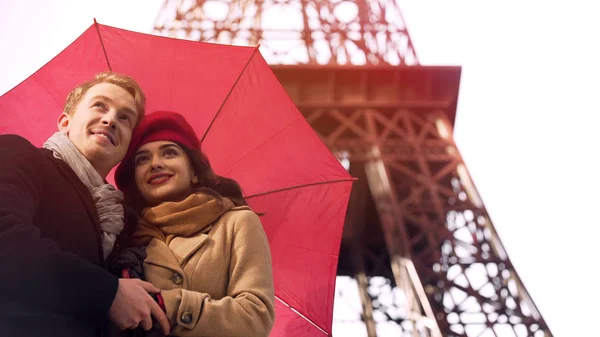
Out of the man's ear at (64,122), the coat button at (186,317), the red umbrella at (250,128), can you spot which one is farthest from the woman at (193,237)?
the red umbrella at (250,128)

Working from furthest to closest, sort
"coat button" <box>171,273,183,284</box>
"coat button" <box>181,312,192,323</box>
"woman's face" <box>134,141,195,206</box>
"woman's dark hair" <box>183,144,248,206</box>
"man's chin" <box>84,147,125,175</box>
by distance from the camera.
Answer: "woman's dark hair" <box>183,144,248,206</box>
"woman's face" <box>134,141,195,206</box>
"man's chin" <box>84,147,125,175</box>
"coat button" <box>171,273,183,284</box>
"coat button" <box>181,312,192,323</box>

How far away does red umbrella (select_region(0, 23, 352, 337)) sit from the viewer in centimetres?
285

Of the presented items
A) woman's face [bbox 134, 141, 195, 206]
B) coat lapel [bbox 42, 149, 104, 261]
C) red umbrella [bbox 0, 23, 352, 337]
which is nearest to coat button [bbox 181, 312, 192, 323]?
coat lapel [bbox 42, 149, 104, 261]

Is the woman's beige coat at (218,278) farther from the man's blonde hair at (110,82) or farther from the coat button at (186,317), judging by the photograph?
the man's blonde hair at (110,82)

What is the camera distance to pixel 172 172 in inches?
80.8

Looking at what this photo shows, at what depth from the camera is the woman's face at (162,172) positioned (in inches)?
79.7

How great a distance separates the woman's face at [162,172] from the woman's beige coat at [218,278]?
6.7 inches

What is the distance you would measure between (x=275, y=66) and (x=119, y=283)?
31.0 feet

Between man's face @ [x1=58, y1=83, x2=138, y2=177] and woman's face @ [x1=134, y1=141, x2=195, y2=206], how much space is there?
0.28ft

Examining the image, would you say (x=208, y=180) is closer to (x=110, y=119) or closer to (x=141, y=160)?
(x=141, y=160)

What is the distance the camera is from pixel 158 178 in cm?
204

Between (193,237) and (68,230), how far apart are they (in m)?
0.36

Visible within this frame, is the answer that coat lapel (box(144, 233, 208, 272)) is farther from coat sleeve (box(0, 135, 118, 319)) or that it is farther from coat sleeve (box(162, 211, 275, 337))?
coat sleeve (box(0, 135, 118, 319))

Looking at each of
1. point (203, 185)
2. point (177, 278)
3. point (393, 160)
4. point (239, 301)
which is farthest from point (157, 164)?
point (393, 160)
